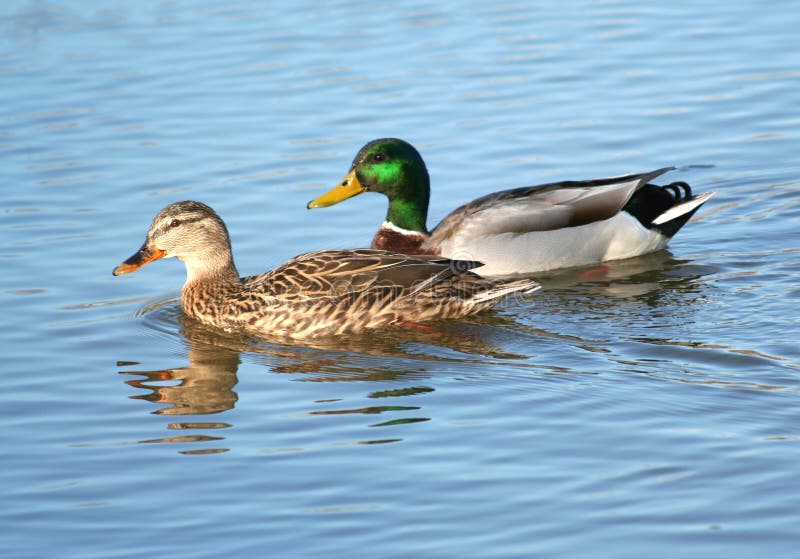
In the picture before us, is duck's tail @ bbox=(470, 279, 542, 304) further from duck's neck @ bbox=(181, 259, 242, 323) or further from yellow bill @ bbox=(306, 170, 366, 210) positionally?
yellow bill @ bbox=(306, 170, 366, 210)

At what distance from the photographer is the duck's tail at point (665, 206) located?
1064cm

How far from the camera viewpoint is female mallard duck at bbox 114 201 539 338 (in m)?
8.88

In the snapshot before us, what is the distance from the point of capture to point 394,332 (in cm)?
889

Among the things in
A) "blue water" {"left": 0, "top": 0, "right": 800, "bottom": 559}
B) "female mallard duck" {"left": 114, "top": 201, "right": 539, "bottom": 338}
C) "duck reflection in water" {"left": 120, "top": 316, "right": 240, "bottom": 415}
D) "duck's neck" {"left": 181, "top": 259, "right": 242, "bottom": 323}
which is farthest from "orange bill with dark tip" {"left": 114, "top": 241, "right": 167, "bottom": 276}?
"duck reflection in water" {"left": 120, "top": 316, "right": 240, "bottom": 415}

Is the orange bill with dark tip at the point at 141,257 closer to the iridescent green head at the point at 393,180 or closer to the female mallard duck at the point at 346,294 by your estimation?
the female mallard duck at the point at 346,294

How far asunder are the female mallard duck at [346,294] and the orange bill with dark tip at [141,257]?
0.08 ft

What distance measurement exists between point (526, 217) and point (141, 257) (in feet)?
9.62

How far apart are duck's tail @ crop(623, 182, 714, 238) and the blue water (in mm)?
251

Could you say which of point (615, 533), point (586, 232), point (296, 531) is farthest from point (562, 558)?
point (586, 232)

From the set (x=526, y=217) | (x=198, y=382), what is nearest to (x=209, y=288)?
(x=198, y=382)

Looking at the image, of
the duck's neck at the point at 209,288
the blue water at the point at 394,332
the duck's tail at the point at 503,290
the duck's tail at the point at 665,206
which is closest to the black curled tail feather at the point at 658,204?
the duck's tail at the point at 665,206

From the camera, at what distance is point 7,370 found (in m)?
8.38

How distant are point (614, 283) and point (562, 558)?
480 centimetres

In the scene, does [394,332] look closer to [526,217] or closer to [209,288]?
[209,288]
